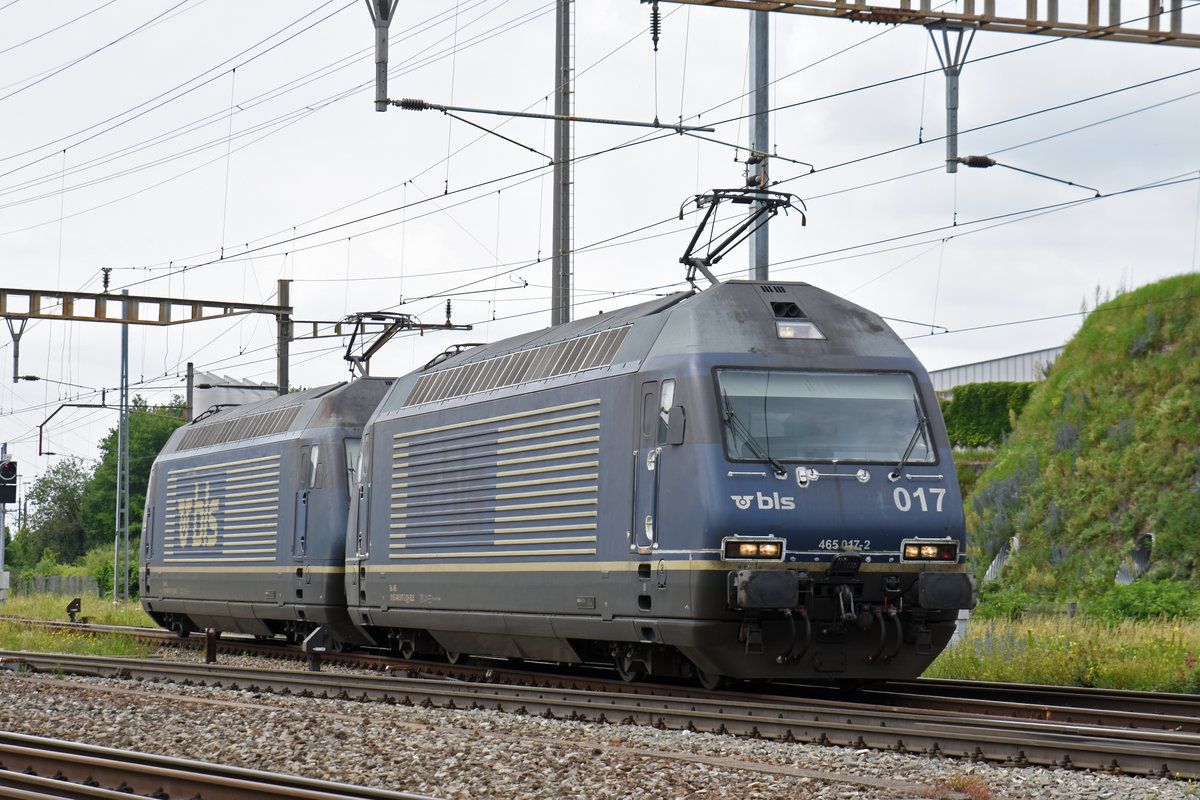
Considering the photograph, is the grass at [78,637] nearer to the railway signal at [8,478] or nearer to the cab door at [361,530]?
the railway signal at [8,478]

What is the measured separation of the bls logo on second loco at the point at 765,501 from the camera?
42.1ft

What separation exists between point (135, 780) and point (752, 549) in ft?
18.1

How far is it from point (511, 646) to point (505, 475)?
187cm

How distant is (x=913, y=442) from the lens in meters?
13.5

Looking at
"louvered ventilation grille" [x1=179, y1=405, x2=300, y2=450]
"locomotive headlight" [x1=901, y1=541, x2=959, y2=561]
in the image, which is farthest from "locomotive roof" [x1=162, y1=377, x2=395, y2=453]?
"locomotive headlight" [x1=901, y1=541, x2=959, y2=561]

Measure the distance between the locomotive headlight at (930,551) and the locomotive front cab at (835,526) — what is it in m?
0.01

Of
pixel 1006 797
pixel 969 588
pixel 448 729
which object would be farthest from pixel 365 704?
pixel 1006 797

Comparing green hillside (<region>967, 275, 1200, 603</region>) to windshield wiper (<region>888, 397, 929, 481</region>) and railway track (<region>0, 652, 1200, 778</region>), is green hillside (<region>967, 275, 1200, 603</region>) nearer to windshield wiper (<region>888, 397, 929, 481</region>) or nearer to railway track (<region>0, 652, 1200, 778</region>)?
railway track (<region>0, 652, 1200, 778</region>)

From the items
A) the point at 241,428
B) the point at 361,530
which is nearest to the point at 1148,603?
the point at 361,530

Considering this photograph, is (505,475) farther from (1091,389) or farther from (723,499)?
(1091,389)

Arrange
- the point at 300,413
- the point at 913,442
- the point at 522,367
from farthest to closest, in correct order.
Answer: the point at 300,413 < the point at 522,367 < the point at 913,442

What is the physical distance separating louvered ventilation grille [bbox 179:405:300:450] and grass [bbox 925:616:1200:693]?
36.5 feet

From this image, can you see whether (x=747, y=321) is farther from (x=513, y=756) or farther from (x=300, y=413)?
(x=300, y=413)

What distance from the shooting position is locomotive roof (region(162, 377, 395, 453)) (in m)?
22.3
